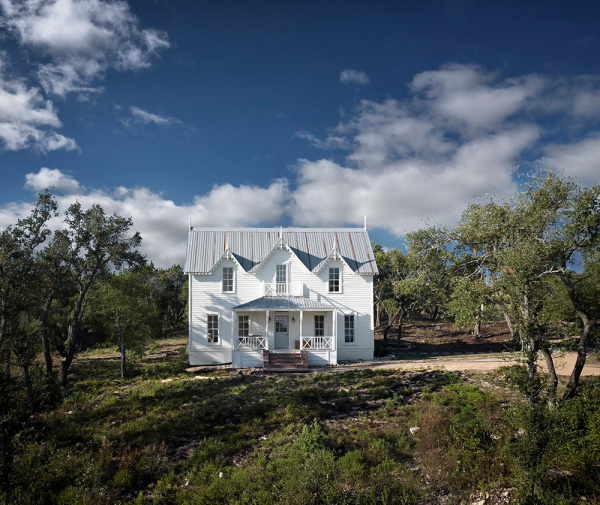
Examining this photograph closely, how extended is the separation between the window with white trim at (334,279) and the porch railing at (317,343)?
348cm

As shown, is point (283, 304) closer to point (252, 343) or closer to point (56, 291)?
point (252, 343)

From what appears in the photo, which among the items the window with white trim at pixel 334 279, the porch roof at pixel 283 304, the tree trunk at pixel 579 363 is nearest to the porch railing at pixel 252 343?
the porch roof at pixel 283 304

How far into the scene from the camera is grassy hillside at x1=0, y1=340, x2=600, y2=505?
7.61 metres

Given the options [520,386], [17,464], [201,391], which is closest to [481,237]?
[520,386]

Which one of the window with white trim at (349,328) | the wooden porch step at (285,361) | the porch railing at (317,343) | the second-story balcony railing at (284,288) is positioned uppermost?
the second-story balcony railing at (284,288)

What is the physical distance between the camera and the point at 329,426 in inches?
435

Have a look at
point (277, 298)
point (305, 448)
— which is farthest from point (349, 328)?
point (305, 448)

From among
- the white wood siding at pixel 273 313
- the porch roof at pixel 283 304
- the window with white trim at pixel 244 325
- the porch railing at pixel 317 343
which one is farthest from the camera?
the window with white trim at pixel 244 325

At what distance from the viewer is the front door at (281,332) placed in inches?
994

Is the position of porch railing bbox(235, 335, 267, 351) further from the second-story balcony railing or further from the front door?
the second-story balcony railing

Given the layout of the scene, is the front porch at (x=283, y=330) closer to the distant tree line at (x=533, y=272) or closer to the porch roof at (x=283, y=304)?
the porch roof at (x=283, y=304)

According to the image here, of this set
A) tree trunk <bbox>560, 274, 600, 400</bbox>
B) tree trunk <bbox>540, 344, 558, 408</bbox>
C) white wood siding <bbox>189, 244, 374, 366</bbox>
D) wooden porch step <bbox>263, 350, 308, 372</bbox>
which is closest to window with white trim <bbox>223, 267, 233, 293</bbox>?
white wood siding <bbox>189, 244, 374, 366</bbox>

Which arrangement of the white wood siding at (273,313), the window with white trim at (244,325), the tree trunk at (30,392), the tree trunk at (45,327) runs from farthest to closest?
the window with white trim at (244,325) < the white wood siding at (273,313) < the tree trunk at (45,327) < the tree trunk at (30,392)

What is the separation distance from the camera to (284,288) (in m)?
25.8
